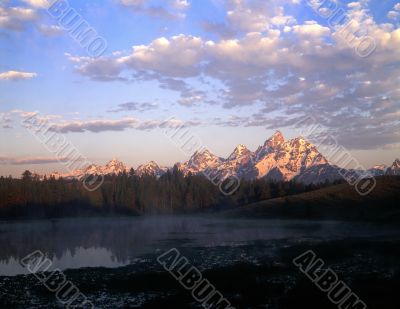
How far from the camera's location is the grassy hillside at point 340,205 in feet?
328

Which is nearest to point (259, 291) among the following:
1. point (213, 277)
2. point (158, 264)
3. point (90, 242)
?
point (213, 277)

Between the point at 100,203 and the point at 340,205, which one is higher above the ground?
the point at 100,203

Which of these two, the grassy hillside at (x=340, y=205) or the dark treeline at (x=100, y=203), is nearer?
the grassy hillside at (x=340, y=205)

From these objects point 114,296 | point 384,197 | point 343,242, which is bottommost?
point 114,296

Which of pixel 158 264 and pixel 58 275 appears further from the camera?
pixel 158 264

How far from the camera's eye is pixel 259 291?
95.2 feet

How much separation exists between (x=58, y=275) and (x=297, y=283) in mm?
21802

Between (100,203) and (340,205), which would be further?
(100,203)

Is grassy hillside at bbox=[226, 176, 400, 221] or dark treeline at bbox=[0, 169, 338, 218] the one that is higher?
dark treeline at bbox=[0, 169, 338, 218]

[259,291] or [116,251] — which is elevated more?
[116,251]

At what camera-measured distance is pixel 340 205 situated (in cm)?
11312

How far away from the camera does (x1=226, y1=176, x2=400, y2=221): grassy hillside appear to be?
328 feet

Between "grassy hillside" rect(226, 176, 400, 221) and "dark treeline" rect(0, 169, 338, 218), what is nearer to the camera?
"grassy hillside" rect(226, 176, 400, 221)

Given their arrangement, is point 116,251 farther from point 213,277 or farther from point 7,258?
point 213,277
